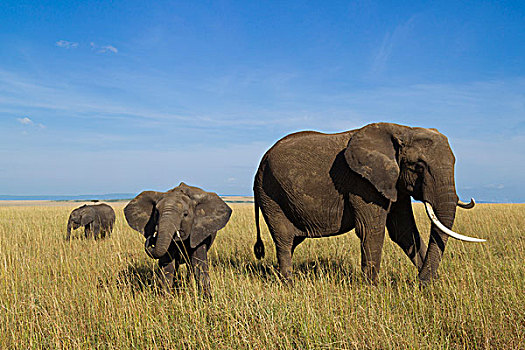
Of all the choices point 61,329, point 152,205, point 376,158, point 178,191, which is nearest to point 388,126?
point 376,158

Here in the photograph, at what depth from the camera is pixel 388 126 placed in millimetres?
5641

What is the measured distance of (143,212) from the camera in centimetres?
540

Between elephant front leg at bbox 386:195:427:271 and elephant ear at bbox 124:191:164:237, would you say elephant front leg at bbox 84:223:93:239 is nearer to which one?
elephant ear at bbox 124:191:164:237

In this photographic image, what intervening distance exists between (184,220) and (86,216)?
8.70 meters

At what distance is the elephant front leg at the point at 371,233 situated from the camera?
5391mm

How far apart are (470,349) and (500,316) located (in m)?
0.57

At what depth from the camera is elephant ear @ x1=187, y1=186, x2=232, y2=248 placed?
5.07m

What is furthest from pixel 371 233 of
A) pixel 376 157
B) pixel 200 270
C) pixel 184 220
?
pixel 184 220

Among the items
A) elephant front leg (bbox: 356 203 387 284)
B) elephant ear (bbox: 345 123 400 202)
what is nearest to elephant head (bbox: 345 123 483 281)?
elephant ear (bbox: 345 123 400 202)

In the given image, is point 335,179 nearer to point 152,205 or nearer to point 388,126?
point 388,126

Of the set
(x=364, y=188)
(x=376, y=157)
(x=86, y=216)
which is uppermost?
(x=376, y=157)

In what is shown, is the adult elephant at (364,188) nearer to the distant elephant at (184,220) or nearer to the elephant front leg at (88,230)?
the distant elephant at (184,220)

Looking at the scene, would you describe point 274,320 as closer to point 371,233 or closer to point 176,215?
point 176,215

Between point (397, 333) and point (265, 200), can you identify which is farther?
point (265, 200)
